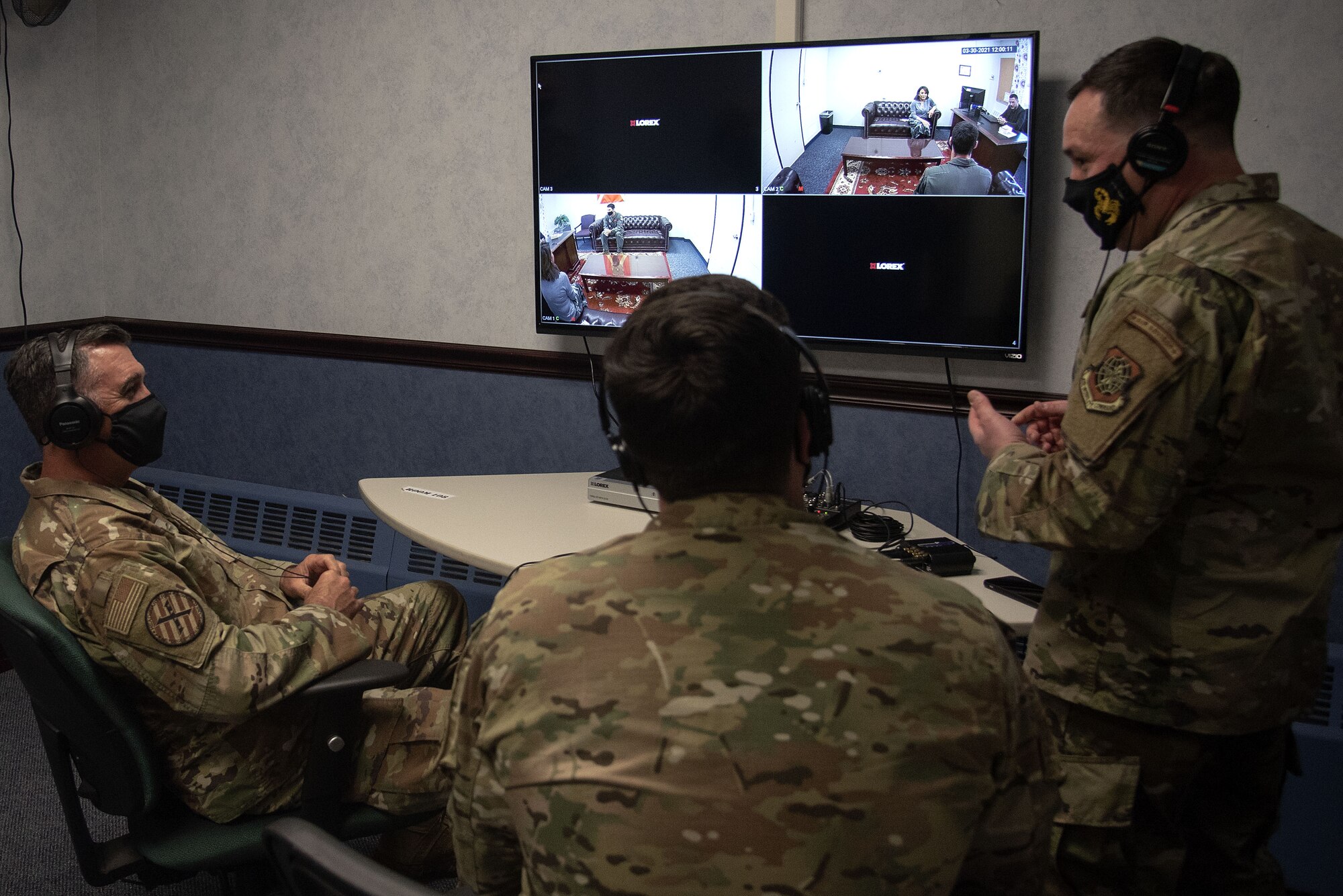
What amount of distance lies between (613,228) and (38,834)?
187 centimetres

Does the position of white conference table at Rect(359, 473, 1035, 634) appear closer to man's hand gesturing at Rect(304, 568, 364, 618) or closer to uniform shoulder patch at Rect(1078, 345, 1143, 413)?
man's hand gesturing at Rect(304, 568, 364, 618)

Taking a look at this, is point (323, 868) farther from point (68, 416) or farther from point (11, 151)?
point (11, 151)

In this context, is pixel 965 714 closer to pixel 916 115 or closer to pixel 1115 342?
pixel 1115 342

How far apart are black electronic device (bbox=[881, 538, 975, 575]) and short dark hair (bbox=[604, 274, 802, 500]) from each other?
1046 mm

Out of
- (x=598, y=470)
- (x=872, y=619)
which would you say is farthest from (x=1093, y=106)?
(x=598, y=470)

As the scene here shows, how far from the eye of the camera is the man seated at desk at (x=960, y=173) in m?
2.37

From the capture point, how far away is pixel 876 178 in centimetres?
248

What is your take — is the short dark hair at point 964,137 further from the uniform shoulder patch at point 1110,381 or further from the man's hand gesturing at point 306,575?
the man's hand gesturing at point 306,575

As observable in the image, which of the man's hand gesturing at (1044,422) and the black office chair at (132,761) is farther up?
the man's hand gesturing at (1044,422)

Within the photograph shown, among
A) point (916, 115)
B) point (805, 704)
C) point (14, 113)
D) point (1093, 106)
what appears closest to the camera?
point (805, 704)

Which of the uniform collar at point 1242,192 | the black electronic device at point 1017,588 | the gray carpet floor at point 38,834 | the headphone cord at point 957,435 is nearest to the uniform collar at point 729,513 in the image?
the uniform collar at point 1242,192

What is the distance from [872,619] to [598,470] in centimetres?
217

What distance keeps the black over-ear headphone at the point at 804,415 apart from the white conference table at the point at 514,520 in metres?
0.73

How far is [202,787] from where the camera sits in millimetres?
1604
